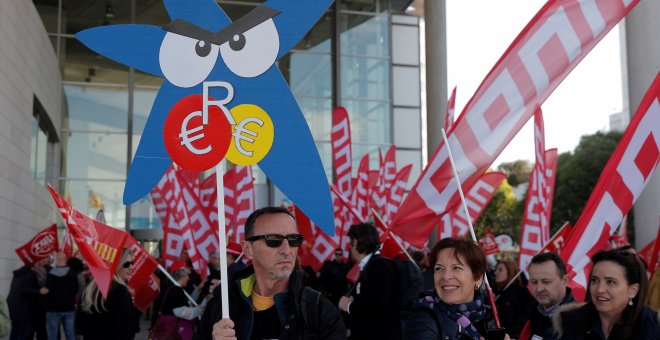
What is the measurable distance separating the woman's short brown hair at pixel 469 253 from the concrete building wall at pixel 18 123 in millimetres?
12189

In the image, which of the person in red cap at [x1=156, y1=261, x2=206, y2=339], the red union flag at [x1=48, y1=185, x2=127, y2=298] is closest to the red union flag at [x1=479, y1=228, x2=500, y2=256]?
the person in red cap at [x1=156, y1=261, x2=206, y2=339]

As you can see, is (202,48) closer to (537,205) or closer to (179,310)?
(179,310)

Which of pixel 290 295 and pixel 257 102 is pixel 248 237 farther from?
pixel 257 102

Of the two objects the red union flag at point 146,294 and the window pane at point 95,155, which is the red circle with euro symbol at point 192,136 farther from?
the window pane at point 95,155

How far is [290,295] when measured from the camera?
133 inches

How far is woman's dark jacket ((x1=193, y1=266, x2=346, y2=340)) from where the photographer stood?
3.32 metres

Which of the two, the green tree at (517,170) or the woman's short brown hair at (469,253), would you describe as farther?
the green tree at (517,170)

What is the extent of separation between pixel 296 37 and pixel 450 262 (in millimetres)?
1243

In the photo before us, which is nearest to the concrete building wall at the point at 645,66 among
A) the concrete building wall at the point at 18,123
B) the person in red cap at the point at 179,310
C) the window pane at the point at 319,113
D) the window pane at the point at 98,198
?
the person in red cap at the point at 179,310

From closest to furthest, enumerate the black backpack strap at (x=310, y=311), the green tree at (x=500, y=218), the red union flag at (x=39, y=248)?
the black backpack strap at (x=310, y=311), the red union flag at (x=39, y=248), the green tree at (x=500, y=218)

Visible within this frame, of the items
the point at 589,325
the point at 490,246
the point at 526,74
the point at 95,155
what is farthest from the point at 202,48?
the point at 95,155

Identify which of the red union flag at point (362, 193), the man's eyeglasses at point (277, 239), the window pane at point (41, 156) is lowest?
the man's eyeglasses at point (277, 239)

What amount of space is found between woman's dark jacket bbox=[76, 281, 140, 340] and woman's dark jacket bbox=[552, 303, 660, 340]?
14.9 feet

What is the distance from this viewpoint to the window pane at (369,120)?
26609mm
